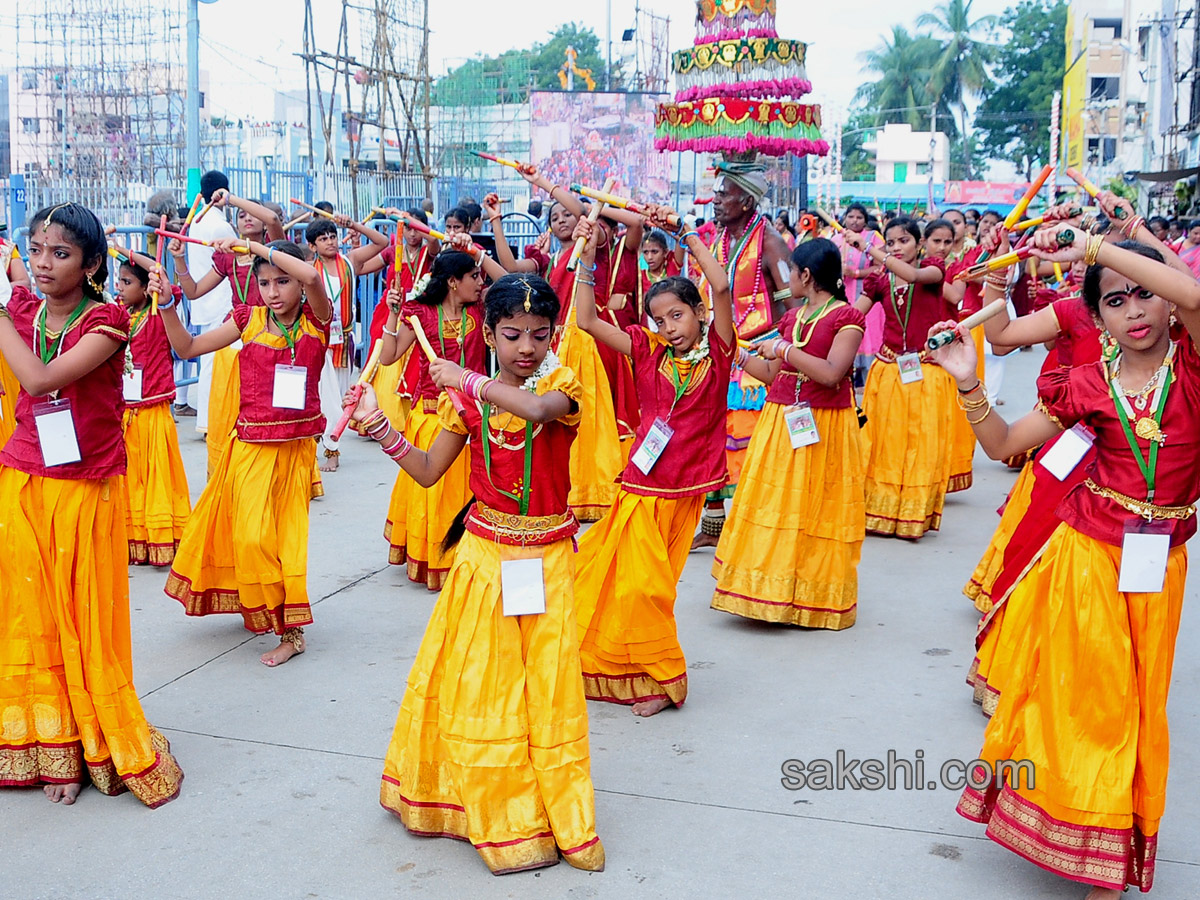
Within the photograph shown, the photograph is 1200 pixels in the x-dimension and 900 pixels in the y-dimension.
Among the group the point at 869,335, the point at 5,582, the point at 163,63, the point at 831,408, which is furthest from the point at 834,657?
the point at 163,63

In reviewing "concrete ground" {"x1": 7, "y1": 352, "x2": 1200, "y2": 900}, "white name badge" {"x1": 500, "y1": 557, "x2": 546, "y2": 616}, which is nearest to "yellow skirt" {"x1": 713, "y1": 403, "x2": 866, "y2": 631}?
"concrete ground" {"x1": 7, "y1": 352, "x2": 1200, "y2": 900}

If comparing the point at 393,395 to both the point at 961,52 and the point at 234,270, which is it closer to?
the point at 234,270

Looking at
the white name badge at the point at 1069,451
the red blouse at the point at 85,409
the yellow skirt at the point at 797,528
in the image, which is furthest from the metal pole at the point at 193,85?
the white name badge at the point at 1069,451

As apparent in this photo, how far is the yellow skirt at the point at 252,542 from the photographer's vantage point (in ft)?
16.7

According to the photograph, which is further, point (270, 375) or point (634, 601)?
point (270, 375)

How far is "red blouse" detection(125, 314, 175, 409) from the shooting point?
6.73 m

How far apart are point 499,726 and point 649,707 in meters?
1.34

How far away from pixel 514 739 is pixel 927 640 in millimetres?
2805

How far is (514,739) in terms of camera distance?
11.2 ft

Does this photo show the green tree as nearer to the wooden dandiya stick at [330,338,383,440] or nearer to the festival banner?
the festival banner

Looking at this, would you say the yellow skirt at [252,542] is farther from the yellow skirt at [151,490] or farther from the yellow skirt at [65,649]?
the yellow skirt at [151,490]

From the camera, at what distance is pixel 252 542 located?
5.04 m

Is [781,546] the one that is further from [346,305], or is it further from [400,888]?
[346,305]

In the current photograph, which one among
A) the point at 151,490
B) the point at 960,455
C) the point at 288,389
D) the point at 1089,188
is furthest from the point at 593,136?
the point at 1089,188
